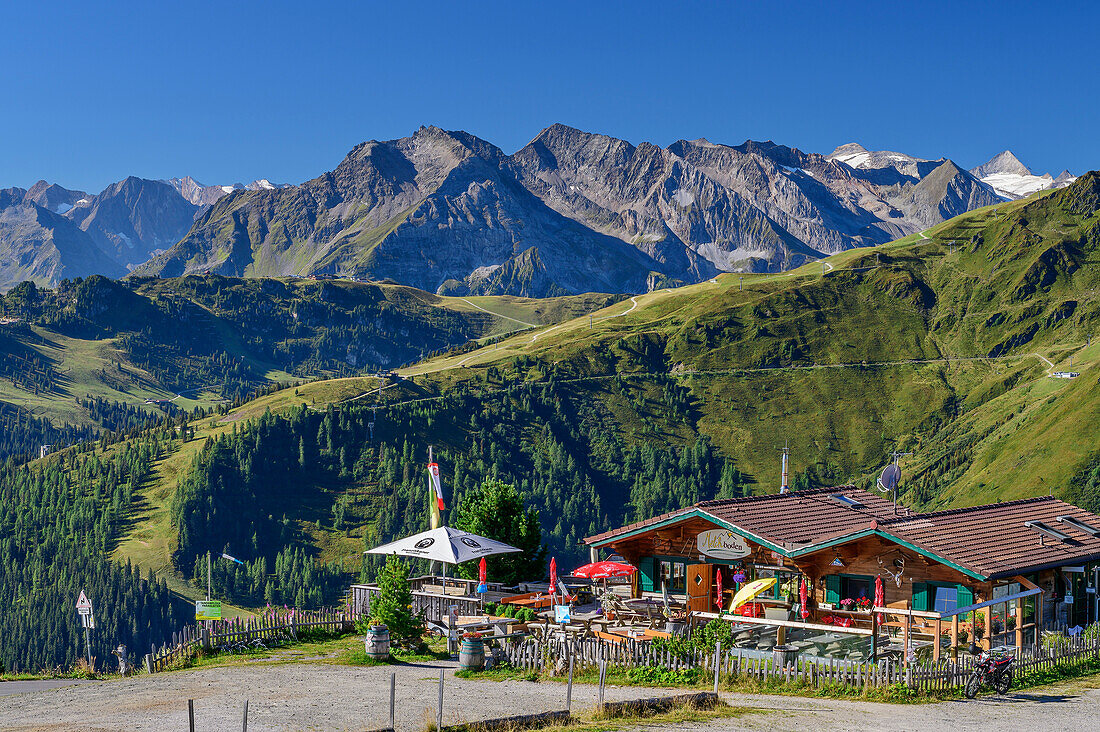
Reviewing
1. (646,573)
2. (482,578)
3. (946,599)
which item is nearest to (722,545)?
(646,573)

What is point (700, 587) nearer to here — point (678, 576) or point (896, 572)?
point (678, 576)

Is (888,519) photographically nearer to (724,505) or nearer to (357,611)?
(724,505)

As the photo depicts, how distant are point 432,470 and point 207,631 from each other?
555 inches

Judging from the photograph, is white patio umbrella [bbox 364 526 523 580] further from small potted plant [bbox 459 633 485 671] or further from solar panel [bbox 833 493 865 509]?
solar panel [bbox 833 493 865 509]

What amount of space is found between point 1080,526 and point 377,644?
107ft

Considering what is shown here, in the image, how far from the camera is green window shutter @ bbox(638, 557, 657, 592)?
51219 mm

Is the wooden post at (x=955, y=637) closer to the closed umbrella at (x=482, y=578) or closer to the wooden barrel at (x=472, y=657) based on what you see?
the wooden barrel at (x=472, y=657)

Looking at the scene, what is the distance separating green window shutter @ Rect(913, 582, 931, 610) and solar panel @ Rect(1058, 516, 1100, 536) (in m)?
10.9

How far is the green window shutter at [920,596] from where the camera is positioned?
4250 centimetres

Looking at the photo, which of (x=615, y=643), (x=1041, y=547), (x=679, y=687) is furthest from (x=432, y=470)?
(x=1041, y=547)

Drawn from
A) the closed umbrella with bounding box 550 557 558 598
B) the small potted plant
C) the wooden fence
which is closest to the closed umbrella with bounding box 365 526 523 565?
the closed umbrella with bounding box 550 557 558 598

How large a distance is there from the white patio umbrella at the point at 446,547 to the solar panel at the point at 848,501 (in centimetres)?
1847

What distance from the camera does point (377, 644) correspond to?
40.0 metres

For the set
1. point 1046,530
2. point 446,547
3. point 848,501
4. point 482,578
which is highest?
point 848,501
